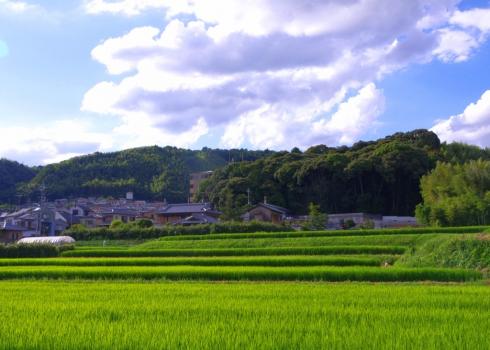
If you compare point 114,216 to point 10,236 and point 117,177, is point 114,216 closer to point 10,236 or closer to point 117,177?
point 10,236

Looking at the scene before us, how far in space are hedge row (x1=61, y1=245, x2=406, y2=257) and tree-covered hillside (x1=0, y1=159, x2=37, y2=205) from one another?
7423 centimetres

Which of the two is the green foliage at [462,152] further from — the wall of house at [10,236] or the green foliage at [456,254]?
the wall of house at [10,236]

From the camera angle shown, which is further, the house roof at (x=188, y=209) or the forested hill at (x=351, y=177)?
the house roof at (x=188, y=209)

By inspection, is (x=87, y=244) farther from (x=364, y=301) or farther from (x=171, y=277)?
(x=364, y=301)

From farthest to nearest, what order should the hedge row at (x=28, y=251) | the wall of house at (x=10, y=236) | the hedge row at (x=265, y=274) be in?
the wall of house at (x=10, y=236)
the hedge row at (x=28, y=251)
the hedge row at (x=265, y=274)

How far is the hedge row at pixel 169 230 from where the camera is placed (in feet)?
145

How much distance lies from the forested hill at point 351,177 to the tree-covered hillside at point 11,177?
169 feet

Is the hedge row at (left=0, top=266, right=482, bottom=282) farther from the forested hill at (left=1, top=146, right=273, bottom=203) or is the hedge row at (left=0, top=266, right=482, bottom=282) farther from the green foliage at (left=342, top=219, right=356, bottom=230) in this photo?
the forested hill at (left=1, top=146, right=273, bottom=203)

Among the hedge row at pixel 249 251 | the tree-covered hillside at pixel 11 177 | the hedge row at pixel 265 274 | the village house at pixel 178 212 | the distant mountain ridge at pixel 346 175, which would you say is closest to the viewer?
the hedge row at pixel 265 274

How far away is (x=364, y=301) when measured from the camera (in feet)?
31.3

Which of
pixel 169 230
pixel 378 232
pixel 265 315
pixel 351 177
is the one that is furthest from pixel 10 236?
pixel 265 315

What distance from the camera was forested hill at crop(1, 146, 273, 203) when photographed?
102688 mm

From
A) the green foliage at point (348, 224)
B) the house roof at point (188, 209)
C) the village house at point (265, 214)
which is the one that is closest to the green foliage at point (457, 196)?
the green foliage at point (348, 224)

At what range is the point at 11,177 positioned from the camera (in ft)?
343
